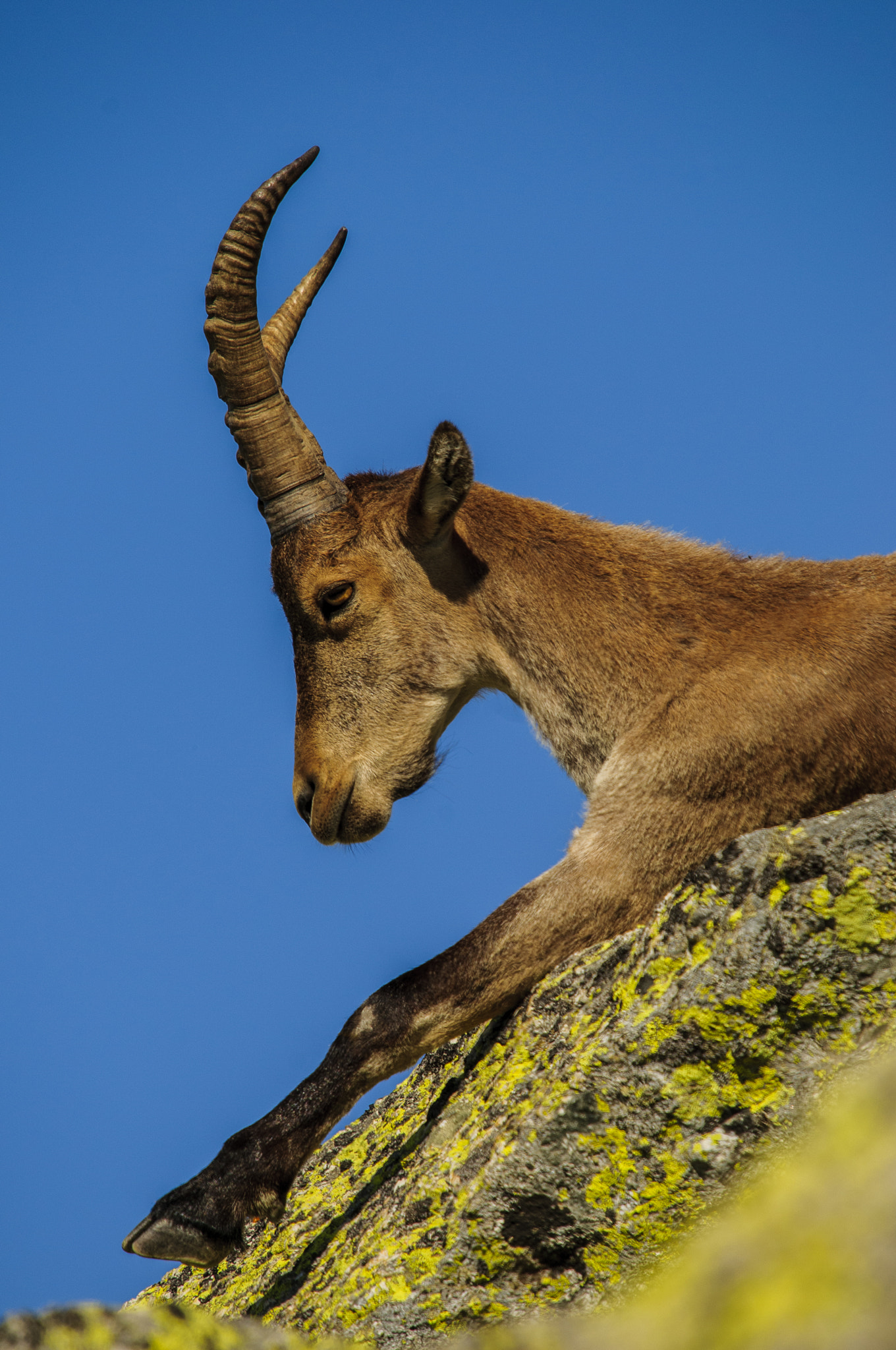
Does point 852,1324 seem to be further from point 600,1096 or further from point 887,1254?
point 600,1096

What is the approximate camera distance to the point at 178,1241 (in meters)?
4.76

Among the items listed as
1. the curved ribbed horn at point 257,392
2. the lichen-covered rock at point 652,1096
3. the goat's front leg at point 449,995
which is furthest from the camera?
the curved ribbed horn at point 257,392

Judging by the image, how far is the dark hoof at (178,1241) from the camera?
4754 mm

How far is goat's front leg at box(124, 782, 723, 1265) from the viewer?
4891 mm

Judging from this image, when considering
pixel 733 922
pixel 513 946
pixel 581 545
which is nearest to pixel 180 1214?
pixel 513 946

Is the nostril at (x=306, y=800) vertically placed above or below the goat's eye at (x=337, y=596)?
below

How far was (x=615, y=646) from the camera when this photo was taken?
239 inches

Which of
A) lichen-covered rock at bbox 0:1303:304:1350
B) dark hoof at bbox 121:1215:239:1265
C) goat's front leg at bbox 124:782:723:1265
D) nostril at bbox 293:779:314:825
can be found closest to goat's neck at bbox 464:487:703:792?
goat's front leg at bbox 124:782:723:1265

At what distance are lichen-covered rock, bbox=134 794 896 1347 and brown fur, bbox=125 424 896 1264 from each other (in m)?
0.55

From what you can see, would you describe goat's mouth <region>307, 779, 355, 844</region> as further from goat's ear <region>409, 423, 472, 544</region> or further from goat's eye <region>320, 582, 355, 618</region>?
goat's ear <region>409, 423, 472, 544</region>

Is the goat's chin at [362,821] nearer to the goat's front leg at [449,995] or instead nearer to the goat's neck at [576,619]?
the goat's neck at [576,619]

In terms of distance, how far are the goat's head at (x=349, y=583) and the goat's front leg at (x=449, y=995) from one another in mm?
1739

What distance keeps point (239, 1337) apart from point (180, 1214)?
Result: 9.53ft

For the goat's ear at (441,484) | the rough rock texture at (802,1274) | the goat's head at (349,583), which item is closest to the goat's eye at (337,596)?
the goat's head at (349,583)
